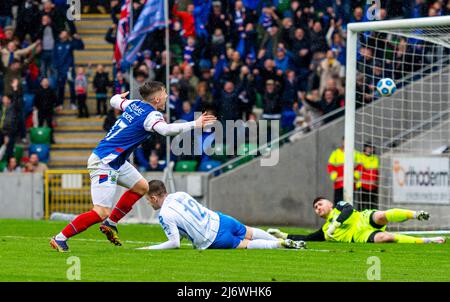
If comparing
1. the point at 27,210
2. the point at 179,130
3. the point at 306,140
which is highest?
the point at 179,130

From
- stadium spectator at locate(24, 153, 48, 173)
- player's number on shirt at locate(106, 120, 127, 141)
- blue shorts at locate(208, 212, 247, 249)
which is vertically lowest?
stadium spectator at locate(24, 153, 48, 173)

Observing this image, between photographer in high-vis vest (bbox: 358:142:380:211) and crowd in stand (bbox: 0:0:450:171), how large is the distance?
1.89m

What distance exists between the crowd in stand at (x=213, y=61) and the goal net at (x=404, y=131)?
397mm

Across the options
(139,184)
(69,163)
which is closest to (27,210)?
(69,163)

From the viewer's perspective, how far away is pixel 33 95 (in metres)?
29.0

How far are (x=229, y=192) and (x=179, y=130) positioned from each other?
11112 mm

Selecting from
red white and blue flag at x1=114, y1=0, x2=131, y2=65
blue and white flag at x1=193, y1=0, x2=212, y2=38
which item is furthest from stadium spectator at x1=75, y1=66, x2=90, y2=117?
red white and blue flag at x1=114, y1=0, x2=131, y2=65

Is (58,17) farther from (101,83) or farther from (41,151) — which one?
(41,151)

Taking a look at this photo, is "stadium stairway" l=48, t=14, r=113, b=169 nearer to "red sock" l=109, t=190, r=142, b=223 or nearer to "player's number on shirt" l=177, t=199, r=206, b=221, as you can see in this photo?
"red sock" l=109, t=190, r=142, b=223

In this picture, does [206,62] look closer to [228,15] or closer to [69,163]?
[228,15]
